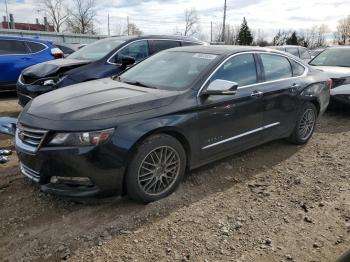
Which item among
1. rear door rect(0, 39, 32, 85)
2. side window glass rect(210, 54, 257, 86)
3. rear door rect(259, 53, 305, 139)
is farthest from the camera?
rear door rect(0, 39, 32, 85)

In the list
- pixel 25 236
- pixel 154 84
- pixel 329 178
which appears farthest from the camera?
pixel 329 178

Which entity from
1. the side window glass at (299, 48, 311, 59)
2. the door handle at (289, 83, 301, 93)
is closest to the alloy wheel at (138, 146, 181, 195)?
the door handle at (289, 83, 301, 93)

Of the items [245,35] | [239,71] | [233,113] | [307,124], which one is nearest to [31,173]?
[233,113]

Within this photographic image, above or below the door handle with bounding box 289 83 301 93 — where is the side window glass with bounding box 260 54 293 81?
above

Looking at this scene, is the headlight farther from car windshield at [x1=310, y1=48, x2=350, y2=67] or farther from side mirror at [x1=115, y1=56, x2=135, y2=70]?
car windshield at [x1=310, y1=48, x2=350, y2=67]

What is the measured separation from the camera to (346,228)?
336 cm

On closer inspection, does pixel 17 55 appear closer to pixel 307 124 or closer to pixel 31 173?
pixel 31 173

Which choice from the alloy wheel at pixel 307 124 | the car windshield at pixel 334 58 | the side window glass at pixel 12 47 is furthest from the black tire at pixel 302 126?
the side window glass at pixel 12 47

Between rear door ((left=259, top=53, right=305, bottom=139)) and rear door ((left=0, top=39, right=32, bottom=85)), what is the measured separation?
6635 mm

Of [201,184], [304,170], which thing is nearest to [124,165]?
[201,184]

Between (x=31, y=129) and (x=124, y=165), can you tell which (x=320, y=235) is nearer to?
(x=124, y=165)

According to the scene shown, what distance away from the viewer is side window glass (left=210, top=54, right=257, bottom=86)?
4.29 metres

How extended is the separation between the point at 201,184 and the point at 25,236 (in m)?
1.94

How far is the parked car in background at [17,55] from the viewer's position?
8953 millimetres
